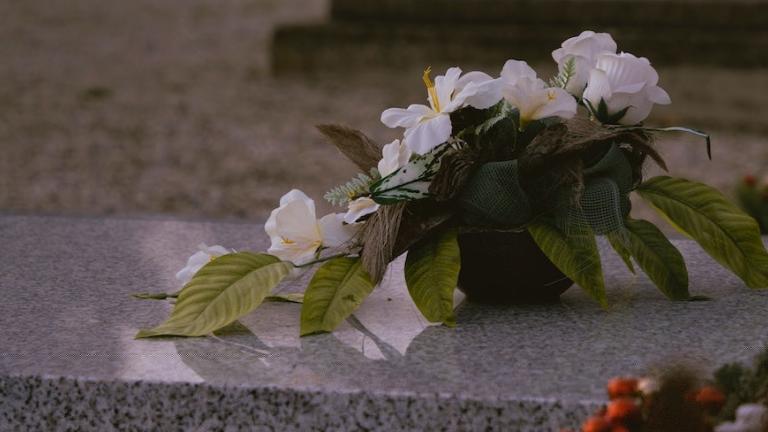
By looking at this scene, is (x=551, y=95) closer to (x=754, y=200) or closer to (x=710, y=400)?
(x=710, y=400)

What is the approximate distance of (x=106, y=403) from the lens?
1.26 metres

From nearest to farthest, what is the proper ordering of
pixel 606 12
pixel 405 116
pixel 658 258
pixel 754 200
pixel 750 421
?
1. pixel 750 421
2. pixel 405 116
3. pixel 658 258
4. pixel 754 200
5. pixel 606 12

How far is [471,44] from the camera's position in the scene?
6.36 m

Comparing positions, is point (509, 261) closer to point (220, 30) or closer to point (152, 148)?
point (152, 148)

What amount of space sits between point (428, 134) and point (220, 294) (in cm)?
36

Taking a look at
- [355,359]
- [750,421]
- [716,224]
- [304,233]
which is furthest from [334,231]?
[750,421]

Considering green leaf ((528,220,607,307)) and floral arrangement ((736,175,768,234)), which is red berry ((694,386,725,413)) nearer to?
green leaf ((528,220,607,307))

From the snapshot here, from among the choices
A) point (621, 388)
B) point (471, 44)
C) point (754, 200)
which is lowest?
point (471, 44)

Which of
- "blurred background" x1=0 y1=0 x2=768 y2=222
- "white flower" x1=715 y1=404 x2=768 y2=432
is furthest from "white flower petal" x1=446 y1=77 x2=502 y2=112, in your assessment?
"blurred background" x1=0 y1=0 x2=768 y2=222

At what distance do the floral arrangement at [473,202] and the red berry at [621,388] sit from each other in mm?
323

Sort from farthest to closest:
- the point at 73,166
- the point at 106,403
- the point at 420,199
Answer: the point at 73,166
the point at 420,199
the point at 106,403

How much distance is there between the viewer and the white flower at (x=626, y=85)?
4.87ft

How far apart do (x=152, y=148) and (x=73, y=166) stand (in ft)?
1.61

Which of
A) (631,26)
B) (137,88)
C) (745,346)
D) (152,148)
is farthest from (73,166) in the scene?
(745,346)
